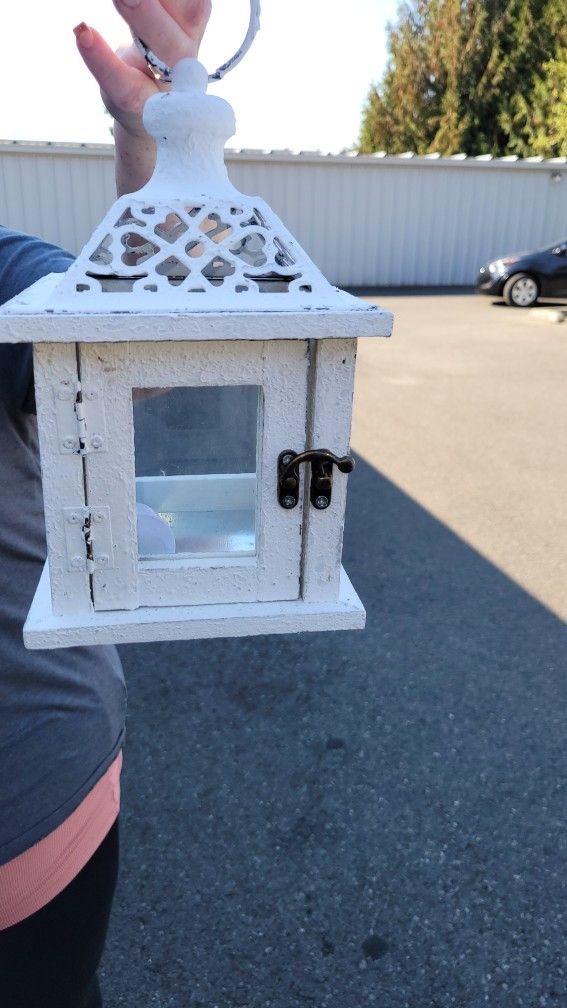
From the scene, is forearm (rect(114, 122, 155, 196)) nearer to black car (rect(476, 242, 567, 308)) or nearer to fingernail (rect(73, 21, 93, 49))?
fingernail (rect(73, 21, 93, 49))

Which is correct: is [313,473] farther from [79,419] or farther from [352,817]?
[352,817]

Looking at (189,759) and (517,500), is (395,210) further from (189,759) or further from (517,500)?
(189,759)

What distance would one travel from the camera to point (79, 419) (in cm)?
81

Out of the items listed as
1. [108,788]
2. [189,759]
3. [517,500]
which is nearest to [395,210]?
[517,500]

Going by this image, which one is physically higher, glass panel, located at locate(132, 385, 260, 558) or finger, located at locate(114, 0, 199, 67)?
finger, located at locate(114, 0, 199, 67)

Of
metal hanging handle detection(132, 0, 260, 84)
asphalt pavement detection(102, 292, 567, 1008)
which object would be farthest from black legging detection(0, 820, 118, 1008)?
metal hanging handle detection(132, 0, 260, 84)

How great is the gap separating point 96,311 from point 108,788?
81 cm

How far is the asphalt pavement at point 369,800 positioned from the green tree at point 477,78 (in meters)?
23.0

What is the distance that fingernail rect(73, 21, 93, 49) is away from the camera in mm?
874

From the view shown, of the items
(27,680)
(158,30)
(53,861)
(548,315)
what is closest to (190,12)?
(158,30)

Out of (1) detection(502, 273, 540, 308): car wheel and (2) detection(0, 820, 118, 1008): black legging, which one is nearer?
(2) detection(0, 820, 118, 1008): black legging

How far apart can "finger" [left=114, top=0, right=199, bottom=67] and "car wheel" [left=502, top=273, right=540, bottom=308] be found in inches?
510

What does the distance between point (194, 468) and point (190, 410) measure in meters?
0.07

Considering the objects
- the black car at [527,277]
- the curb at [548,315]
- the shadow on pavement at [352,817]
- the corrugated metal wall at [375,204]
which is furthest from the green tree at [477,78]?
the shadow on pavement at [352,817]
